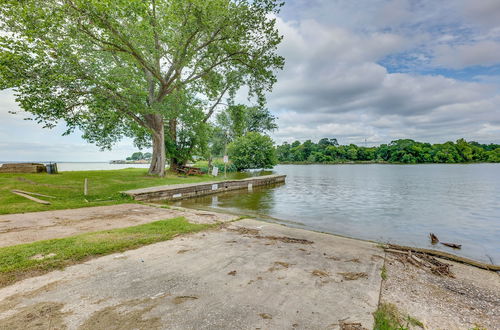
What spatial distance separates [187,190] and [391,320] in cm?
1358

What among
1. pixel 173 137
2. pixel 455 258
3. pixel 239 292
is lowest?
pixel 455 258

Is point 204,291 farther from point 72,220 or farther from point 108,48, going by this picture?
point 108,48

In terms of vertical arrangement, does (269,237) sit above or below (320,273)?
below

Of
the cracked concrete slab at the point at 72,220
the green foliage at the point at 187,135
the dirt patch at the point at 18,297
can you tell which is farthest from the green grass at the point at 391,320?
the green foliage at the point at 187,135

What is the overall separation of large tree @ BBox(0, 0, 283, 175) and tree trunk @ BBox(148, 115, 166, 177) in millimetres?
528

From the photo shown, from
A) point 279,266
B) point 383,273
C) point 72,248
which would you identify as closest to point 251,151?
point 72,248

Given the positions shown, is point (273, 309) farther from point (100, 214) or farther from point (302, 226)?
point (100, 214)

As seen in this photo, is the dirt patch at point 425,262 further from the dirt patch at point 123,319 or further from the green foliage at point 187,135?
the green foliage at point 187,135

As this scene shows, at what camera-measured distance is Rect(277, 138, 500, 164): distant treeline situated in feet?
306

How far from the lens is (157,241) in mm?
4988

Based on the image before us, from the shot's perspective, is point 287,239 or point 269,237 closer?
point 287,239

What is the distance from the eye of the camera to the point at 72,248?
4.27m

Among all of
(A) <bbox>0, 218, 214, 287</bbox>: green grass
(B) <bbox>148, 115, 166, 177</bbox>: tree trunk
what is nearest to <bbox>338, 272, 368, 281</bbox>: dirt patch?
(A) <bbox>0, 218, 214, 287</bbox>: green grass

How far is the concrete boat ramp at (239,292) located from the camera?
239 cm
